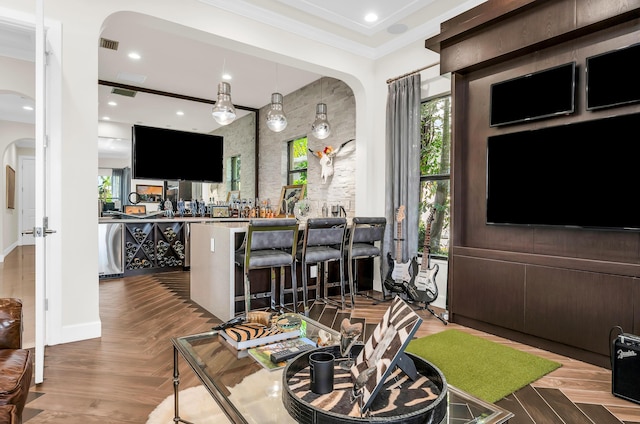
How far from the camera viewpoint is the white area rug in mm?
1769

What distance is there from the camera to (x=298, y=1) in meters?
3.64

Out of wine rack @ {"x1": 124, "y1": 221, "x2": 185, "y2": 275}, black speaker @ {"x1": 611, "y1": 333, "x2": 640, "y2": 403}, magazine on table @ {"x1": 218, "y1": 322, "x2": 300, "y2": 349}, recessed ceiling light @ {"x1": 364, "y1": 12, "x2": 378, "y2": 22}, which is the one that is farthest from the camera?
wine rack @ {"x1": 124, "y1": 221, "x2": 185, "y2": 275}

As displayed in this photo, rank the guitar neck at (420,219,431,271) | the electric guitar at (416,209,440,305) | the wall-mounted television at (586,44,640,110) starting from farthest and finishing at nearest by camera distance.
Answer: the guitar neck at (420,219,431,271), the electric guitar at (416,209,440,305), the wall-mounted television at (586,44,640,110)

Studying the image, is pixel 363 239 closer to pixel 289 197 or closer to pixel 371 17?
pixel 371 17

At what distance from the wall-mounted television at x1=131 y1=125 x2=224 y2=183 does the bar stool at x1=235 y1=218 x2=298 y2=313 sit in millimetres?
3528

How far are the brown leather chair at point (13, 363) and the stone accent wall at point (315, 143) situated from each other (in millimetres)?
4099

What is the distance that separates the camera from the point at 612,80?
249 centimetres

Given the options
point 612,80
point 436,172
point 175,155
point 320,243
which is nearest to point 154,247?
point 175,155

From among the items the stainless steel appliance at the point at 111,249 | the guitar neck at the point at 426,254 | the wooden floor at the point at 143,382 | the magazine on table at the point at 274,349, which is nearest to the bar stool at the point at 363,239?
the guitar neck at the point at 426,254

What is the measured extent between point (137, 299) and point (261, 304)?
1535 mm

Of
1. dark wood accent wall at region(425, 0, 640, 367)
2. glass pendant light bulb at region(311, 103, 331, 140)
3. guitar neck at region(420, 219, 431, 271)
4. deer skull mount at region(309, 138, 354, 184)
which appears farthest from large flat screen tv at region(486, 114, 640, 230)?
deer skull mount at region(309, 138, 354, 184)

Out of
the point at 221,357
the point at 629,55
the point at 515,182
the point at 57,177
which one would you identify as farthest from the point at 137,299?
the point at 629,55

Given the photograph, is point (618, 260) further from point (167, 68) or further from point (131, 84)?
point (131, 84)

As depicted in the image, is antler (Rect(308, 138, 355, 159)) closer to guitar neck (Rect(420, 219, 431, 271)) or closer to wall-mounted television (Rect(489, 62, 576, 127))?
guitar neck (Rect(420, 219, 431, 271))
